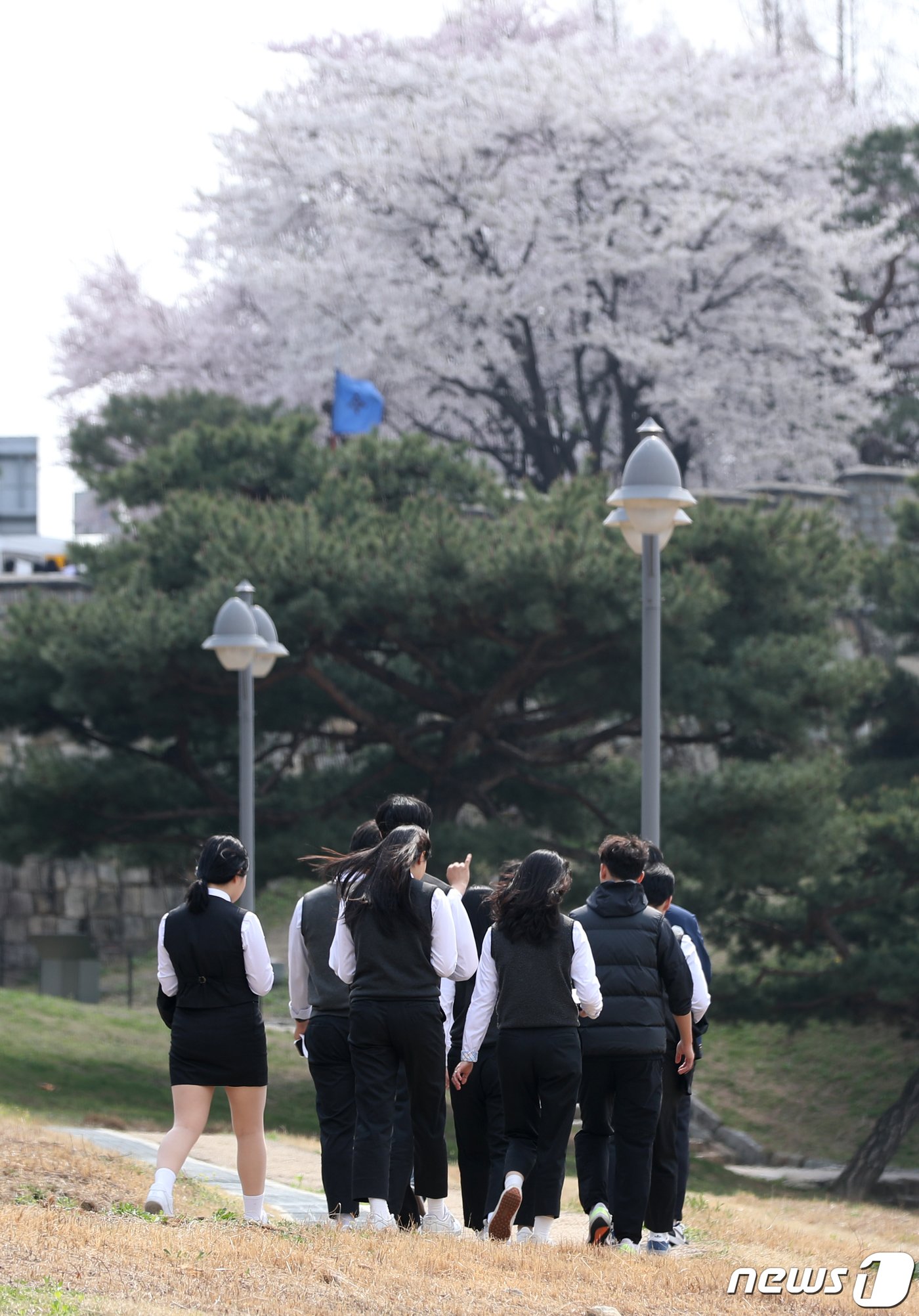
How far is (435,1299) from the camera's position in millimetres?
5137

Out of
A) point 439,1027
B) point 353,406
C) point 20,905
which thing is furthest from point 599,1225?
point 353,406

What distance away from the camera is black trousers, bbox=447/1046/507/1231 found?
651 centimetres

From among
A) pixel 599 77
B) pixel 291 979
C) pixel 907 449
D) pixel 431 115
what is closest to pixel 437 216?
pixel 431 115

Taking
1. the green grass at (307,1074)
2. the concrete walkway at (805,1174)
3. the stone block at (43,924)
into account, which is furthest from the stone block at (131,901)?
the concrete walkway at (805,1174)

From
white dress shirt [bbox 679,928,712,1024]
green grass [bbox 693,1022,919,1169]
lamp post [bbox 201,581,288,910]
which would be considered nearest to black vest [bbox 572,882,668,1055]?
white dress shirt [bbox 679,928,712,1024]

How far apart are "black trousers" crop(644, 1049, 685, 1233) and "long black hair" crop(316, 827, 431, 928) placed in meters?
1.24

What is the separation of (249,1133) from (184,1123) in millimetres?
257

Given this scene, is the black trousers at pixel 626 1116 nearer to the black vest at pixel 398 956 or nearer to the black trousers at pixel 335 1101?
the black vest at pixel 398 956

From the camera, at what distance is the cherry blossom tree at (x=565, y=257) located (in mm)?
26500

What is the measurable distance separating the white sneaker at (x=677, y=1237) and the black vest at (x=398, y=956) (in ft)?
4.67

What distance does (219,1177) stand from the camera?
9.39m

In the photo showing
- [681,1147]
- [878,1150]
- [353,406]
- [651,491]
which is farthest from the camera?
[353,406]

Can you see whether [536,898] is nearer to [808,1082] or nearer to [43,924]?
[808,1082]

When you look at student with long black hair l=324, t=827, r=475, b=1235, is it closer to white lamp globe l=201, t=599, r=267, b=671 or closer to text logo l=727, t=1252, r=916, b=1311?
text logo l=727, t=1252, r=916, b=1311
